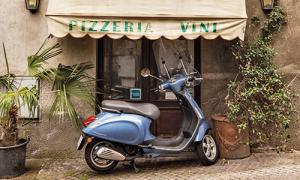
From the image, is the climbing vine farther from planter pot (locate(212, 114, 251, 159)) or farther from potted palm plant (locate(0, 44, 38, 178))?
potted palm plant (locate(0, 44, 38, 178))

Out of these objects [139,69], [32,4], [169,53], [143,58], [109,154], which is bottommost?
[109,154]

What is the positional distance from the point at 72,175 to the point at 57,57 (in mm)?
2446

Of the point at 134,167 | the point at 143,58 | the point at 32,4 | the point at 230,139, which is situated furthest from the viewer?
the point at 143,58

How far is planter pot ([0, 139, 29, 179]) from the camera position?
21.2ft

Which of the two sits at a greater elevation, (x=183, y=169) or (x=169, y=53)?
(x=169, y=53)

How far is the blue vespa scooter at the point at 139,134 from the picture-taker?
6270 mm

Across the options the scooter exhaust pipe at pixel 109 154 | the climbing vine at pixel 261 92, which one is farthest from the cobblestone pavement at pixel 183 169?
the climbing vine at pixel 261 92

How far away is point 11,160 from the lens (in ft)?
21.4

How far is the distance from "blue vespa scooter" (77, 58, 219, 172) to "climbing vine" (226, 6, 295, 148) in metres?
0.71

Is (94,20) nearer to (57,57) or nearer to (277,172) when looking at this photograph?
(57,57)

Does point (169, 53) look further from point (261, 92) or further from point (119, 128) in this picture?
point (119, 128)

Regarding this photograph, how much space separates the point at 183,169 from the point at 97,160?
1513 millimetres

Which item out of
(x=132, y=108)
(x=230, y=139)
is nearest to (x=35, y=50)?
(x=132, y=108)

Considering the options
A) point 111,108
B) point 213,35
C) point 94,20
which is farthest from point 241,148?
point 94,20
